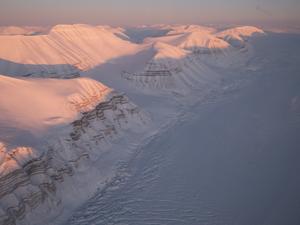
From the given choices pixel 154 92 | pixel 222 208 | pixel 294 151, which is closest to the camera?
pixel 222 208

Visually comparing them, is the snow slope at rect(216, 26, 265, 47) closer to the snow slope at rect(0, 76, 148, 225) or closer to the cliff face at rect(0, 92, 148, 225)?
the snow slope at rect(0, 76, 148, 225)

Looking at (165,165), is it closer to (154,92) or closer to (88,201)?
(88,201)

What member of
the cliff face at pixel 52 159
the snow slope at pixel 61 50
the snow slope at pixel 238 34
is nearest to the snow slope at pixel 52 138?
the cliff face at pixel 52 159

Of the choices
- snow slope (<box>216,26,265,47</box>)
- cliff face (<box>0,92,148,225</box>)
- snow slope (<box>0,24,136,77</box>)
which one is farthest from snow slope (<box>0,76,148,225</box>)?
snow slope (<box>216,26,265,47</box>)

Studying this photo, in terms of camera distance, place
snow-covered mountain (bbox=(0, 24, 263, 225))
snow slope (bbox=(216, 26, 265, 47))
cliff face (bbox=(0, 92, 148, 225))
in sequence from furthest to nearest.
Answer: snow slope (bbox=(216, 26, 265, 47)) → snow-covered mountain (bbox=(0, 24, 263, 225)) → cliff face (bbox=(0, 92, 148, 225))

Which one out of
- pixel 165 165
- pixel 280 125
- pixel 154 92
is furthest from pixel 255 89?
pixel 165 165

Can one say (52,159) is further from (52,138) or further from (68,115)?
(68,115)
